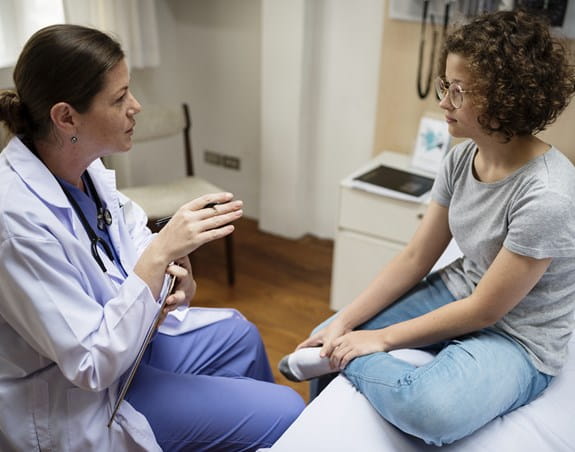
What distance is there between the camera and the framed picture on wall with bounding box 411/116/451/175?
8.24ft

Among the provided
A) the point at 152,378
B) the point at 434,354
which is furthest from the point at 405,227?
the point at 152,378

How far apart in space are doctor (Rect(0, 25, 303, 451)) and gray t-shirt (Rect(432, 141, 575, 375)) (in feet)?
1.69

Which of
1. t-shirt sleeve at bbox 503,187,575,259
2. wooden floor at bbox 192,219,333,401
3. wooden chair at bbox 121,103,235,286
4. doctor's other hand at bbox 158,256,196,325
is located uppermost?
t-shirt sleeve at bbox 503,187,575,259

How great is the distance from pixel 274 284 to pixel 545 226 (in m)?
1.69

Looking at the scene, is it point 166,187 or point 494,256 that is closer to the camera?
point 494,256

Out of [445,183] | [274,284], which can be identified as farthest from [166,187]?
[445,183]

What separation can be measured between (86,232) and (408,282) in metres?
0.79

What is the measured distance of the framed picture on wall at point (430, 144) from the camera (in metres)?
2.51

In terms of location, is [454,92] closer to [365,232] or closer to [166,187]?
[365,232]

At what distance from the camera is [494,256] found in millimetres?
1442

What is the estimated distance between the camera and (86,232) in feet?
4.46

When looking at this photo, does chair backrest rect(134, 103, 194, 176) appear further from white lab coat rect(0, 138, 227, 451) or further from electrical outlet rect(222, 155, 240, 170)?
white lab coat rect(0, 138, 227, 451)

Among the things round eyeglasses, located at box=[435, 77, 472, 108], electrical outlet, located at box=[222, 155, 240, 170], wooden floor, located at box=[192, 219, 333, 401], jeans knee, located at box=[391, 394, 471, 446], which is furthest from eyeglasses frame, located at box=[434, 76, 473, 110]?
electrical outlet, located at box=[222, 155, 240, 170]

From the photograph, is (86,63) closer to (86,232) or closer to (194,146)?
(86,232)
